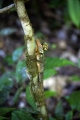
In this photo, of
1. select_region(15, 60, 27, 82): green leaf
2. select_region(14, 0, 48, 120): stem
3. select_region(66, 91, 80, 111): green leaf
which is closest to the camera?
select_region(14, 0, 48, 120): stem

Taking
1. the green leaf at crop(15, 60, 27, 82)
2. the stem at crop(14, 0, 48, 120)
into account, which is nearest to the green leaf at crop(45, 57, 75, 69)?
the green leaf at crop(15, 60, 27, 82)

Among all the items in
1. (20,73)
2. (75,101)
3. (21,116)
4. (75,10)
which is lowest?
(21,116)

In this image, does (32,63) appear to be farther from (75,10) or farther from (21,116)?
(75,10)

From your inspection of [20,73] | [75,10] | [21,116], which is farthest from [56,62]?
[75,10]

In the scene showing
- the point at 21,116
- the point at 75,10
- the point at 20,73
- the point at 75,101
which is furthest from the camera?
the point at 75,10

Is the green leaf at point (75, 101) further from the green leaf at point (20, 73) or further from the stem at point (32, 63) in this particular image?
the green leaf at point (20, 73)

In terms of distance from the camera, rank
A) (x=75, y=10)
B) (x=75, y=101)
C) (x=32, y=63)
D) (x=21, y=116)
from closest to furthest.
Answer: (x=32, y=63) < (x=21, y=116) < (x=75, y=101) < (x=75, y=10)

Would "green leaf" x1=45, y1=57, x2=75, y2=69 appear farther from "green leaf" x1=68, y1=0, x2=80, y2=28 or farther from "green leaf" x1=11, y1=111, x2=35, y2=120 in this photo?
"green leaf" x1=68, y1=0, x2=80, y2=28

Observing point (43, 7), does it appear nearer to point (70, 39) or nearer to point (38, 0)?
point (38, 0)
